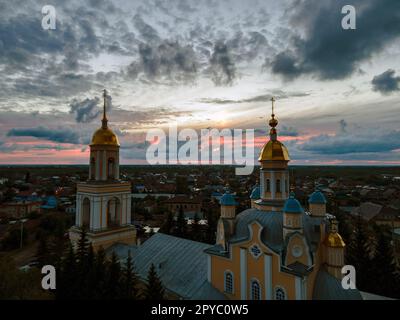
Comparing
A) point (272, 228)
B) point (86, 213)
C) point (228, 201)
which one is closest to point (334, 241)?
point (272, 228)

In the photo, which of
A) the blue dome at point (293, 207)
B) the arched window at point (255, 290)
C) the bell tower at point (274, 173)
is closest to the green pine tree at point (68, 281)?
the arched window at point (255, 290)

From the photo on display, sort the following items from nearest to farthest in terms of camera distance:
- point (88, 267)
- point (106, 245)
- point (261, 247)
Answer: point (261, 247)
point (88, 267)
point (106, 245)

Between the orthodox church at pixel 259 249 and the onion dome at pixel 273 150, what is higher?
the onion dome at pixel 273 150

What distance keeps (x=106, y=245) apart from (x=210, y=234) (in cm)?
1798

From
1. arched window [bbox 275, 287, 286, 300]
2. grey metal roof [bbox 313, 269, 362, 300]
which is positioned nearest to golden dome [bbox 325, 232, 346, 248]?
grey metal roof [bbox 313, 269, 362, 300]

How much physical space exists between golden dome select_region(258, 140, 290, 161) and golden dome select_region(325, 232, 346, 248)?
4.74 metres

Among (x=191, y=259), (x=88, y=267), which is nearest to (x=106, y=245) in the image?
(x=88, y=267)

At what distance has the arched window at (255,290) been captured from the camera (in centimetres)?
1429

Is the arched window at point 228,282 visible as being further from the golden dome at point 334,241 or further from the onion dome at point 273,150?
the onion dome at point 273,150

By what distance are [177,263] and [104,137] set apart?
449 inches

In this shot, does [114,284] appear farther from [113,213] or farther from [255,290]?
[113,213]

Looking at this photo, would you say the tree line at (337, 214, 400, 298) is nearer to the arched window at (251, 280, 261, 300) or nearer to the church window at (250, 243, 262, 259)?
the arched window at (251, 280, 261, 300)
